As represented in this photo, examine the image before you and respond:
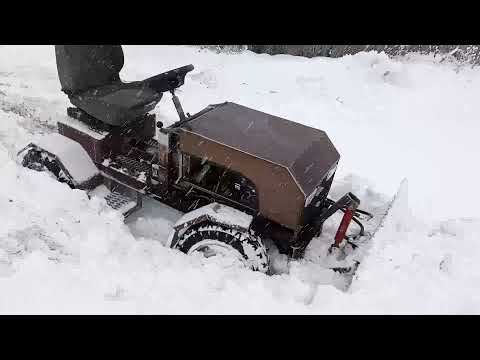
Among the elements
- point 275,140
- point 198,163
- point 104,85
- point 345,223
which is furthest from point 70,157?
point 345,223

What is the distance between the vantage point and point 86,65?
4066mm

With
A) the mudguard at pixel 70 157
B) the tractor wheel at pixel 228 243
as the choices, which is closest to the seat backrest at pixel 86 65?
the mudguard at pixel 70 157

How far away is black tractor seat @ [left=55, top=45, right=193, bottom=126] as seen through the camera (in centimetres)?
389

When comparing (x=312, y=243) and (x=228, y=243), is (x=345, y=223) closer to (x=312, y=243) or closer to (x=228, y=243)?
(x=312, y=243)

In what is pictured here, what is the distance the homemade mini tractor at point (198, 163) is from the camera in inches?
126

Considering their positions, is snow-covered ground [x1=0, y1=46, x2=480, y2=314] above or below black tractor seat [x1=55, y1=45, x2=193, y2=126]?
below

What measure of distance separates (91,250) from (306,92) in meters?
5.01

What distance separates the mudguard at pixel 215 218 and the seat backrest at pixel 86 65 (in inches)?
72.4

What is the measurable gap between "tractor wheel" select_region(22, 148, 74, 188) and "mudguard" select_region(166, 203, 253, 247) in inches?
49.2

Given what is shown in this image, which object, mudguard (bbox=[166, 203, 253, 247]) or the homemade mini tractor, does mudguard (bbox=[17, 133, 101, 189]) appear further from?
mudguard (bbox=[166, 203, 253, 247])

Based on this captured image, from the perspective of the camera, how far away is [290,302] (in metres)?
2.98

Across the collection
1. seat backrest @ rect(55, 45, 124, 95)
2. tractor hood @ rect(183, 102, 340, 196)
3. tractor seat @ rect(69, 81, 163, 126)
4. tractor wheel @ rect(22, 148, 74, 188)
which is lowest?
tractor wheel @ rect(22, 148, 74, 188)

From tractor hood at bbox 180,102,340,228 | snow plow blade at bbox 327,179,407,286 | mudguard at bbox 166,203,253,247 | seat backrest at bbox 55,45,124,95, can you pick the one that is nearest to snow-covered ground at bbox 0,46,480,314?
snow plow blade at bbox 327,179,407,286

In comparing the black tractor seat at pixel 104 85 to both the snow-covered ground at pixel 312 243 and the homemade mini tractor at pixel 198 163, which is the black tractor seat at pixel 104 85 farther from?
the snow-covered ground at pixel 312 243
